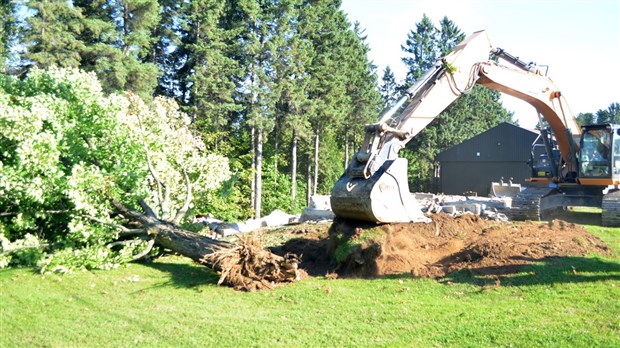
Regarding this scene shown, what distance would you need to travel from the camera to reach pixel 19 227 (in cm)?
842

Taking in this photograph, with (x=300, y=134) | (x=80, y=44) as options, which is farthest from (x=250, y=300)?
(x=300, y=134)

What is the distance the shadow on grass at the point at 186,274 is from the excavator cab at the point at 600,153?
33.2 feet

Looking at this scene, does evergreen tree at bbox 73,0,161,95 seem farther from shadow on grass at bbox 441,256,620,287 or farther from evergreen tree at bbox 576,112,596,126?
evergreen tree at bbox 576,112,596,126

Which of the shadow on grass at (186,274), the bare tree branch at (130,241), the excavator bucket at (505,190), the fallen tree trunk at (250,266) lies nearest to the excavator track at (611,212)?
the fallen tree trunk at (250,266)

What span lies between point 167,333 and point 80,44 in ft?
58.5

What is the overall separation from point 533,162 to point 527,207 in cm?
329

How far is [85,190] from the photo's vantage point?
823cm

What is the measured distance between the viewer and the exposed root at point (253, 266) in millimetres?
7262

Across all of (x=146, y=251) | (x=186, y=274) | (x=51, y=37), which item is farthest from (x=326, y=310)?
(x=51, y=37)

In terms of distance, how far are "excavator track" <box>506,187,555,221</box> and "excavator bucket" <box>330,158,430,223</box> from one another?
579 centimetres

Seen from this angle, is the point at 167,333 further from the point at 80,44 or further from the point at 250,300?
the point at 80,44

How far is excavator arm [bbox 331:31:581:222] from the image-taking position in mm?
8156

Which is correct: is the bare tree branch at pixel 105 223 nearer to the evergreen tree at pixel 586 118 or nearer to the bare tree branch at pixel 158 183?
the bare tree branch at pixel 158 183

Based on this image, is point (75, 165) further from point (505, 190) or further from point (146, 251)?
point (505, 190)
